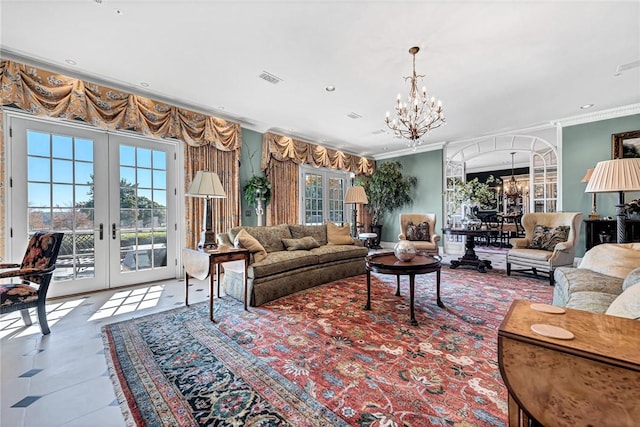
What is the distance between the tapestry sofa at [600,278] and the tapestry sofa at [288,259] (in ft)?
8.11

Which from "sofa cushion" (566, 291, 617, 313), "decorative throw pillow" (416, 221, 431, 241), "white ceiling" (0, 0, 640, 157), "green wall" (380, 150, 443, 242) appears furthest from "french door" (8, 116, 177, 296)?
"green wall" (380, 150, 443, 242)

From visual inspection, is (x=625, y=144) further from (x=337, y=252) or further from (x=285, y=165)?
(x=285, y=165)

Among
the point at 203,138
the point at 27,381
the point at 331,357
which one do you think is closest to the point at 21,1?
the point at 203,138

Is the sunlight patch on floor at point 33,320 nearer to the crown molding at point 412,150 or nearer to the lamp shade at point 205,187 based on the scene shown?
the lamp shade at point 205,187

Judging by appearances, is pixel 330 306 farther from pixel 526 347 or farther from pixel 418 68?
pixel 418 68

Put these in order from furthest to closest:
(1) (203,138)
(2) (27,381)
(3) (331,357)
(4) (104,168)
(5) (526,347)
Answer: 1. (1) (203,138)
2. (4) (104,168)
3. (3) (331,357)
4. (2) (27,381)
5. (5) (526,347)

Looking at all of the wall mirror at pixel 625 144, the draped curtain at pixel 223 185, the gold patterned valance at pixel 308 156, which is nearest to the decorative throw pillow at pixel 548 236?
the wall mirror at pixel 625 144

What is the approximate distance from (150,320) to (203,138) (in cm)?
289

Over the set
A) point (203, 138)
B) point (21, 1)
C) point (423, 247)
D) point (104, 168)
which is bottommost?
point (423, 247)

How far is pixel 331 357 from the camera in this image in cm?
193

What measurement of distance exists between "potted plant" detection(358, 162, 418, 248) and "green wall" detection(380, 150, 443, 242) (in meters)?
0.15

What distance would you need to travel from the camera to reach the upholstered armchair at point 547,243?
3.78 meters

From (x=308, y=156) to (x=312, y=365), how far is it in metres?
4.98

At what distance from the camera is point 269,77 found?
3.43 meters
